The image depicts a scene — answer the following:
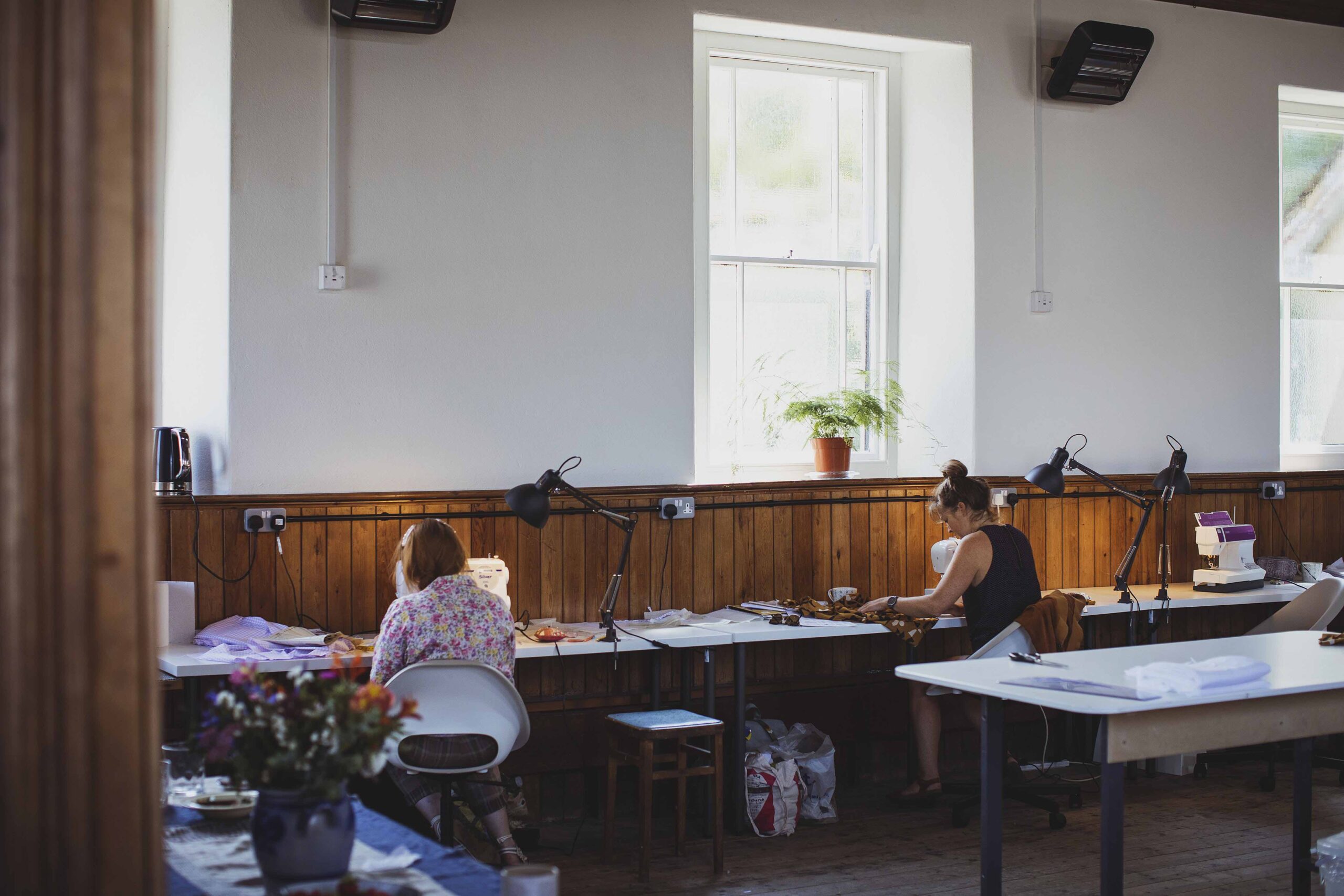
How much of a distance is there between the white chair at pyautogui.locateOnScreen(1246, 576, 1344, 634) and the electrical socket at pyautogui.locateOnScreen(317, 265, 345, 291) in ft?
12.7

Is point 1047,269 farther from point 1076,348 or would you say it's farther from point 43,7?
point 43,7

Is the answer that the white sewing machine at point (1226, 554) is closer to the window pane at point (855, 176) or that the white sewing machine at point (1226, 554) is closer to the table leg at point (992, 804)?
the window pane at point (855, 176)

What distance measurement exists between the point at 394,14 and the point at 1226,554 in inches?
159

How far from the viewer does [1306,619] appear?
506cm

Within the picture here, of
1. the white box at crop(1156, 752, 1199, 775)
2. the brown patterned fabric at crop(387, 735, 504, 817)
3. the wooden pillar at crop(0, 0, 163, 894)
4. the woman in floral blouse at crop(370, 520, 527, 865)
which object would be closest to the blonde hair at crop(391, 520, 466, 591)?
the woman in floral blouse at crop(370, 520, 527, 865)

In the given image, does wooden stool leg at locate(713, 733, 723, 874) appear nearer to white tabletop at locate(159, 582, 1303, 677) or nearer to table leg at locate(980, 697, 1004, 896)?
white tabletop at locate(159, 582, 1303, 677)

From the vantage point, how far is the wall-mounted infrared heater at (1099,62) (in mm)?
5438

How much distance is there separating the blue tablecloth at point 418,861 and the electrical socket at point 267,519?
2.06 meters

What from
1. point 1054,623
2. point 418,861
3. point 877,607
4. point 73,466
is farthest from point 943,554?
point 73,466

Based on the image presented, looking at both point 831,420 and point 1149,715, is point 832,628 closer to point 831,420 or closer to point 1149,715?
point 831,420

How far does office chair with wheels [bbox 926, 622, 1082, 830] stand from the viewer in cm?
441

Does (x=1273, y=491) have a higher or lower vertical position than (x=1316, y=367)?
lower

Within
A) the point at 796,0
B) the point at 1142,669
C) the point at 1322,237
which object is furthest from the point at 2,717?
the point at 1322,237

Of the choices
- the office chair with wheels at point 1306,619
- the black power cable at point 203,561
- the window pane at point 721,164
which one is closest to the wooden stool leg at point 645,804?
the black power cable at point 203,561
